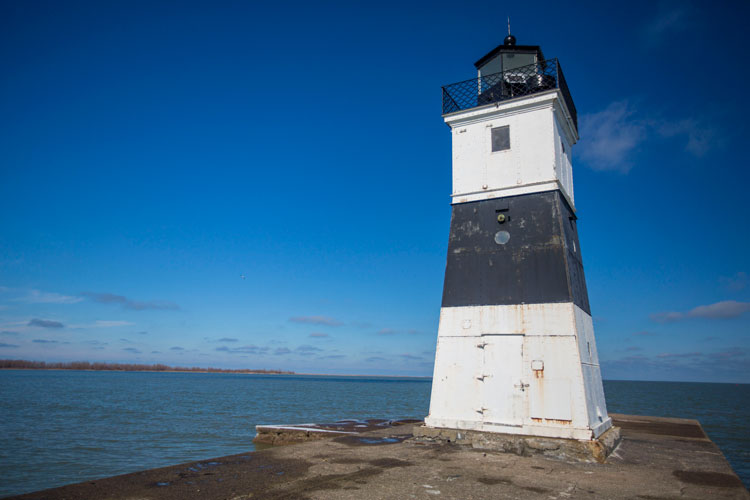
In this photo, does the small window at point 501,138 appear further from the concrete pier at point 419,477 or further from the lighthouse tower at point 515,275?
the concrete pier at point 419,477

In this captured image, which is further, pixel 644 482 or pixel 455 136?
pixel 455 136

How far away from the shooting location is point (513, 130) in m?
10.9

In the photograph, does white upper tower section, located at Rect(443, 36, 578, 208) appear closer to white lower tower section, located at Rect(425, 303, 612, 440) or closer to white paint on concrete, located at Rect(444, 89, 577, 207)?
white paint on concrete, located at Rect(444, 89, 577, 207)

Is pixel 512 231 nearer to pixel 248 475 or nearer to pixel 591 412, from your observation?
pixel 591 412

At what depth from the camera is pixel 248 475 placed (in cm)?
674

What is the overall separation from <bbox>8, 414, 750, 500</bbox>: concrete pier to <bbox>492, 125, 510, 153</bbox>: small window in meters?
6.86

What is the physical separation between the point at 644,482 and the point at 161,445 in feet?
58.3

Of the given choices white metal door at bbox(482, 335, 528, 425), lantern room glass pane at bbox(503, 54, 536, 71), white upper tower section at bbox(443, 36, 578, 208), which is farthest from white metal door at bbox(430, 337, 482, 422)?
lantern room glass pane at bbox(503, 54, 536, 71)

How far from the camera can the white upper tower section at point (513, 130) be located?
10.5m

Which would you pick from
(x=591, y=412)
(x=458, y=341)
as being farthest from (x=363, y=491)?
(x=591, y=412)

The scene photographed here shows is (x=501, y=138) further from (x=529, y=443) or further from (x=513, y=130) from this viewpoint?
(x=529, y=443)

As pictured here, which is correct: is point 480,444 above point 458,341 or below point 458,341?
below

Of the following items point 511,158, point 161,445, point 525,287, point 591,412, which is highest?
point 511,158

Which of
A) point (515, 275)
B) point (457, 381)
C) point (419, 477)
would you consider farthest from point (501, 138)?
point (419, 477)
